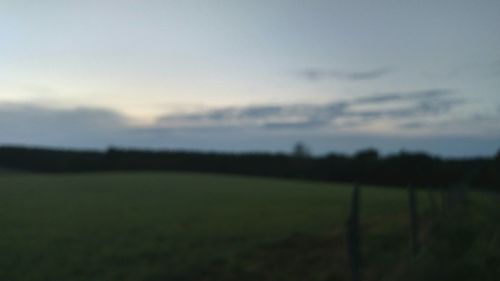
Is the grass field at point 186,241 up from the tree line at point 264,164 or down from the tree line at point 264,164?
down

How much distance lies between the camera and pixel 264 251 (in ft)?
42.8

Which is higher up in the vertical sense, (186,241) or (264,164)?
(264,164)

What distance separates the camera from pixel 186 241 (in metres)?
15.0

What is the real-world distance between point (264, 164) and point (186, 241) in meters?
55.0

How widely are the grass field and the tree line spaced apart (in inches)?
1108

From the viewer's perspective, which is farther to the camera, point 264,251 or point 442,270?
point 264,251

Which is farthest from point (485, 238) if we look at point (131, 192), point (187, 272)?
point (131, 192)

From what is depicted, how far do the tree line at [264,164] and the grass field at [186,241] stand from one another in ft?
92.3

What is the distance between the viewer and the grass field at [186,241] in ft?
34.0

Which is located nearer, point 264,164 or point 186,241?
point 186,241

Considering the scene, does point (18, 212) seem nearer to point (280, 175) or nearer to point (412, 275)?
point (412, 275)

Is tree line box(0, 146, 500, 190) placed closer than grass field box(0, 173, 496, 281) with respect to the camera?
No

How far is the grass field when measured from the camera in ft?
34.0

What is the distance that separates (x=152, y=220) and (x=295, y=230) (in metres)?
5.34
